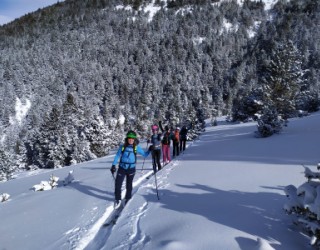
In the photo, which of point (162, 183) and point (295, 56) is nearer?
point (162, 183)

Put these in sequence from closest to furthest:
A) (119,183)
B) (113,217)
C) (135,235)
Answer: (135,235), (113,217), (119,183)

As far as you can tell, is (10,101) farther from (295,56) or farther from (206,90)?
(295,56)

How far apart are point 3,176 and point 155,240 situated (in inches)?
1550

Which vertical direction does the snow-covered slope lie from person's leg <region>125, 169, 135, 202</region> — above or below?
below

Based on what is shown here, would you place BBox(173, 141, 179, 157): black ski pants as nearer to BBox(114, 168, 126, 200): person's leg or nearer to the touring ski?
Result: BBox(114, 168, 126, 200): person's leg

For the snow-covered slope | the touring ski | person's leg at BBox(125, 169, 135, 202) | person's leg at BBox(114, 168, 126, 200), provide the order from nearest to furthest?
the snow-covered slope → the touring ski → person's leg at BBox(114, 168, 126, 200) → person's leg at BBox(125, 169, 135, 202)

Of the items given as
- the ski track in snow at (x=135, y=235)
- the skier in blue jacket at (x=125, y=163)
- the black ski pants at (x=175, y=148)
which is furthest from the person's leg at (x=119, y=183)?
the black ski pants at (x=175, y=148)

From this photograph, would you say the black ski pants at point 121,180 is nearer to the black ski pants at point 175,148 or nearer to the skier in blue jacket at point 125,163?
the skier in blue jacket at point 125,163

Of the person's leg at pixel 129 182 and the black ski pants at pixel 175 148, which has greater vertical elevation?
the person's leg at pixel 129 182

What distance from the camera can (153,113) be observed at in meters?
129

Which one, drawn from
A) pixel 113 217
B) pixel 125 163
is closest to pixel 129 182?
pixel 125 163

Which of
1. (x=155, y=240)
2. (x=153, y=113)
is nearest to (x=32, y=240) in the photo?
(x=155, y=240)

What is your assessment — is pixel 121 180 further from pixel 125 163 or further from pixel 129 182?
pixel 125 163

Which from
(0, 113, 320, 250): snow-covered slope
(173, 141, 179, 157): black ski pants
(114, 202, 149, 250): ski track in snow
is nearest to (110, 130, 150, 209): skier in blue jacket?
(0, 113, 320, 250): snow-covered slope
